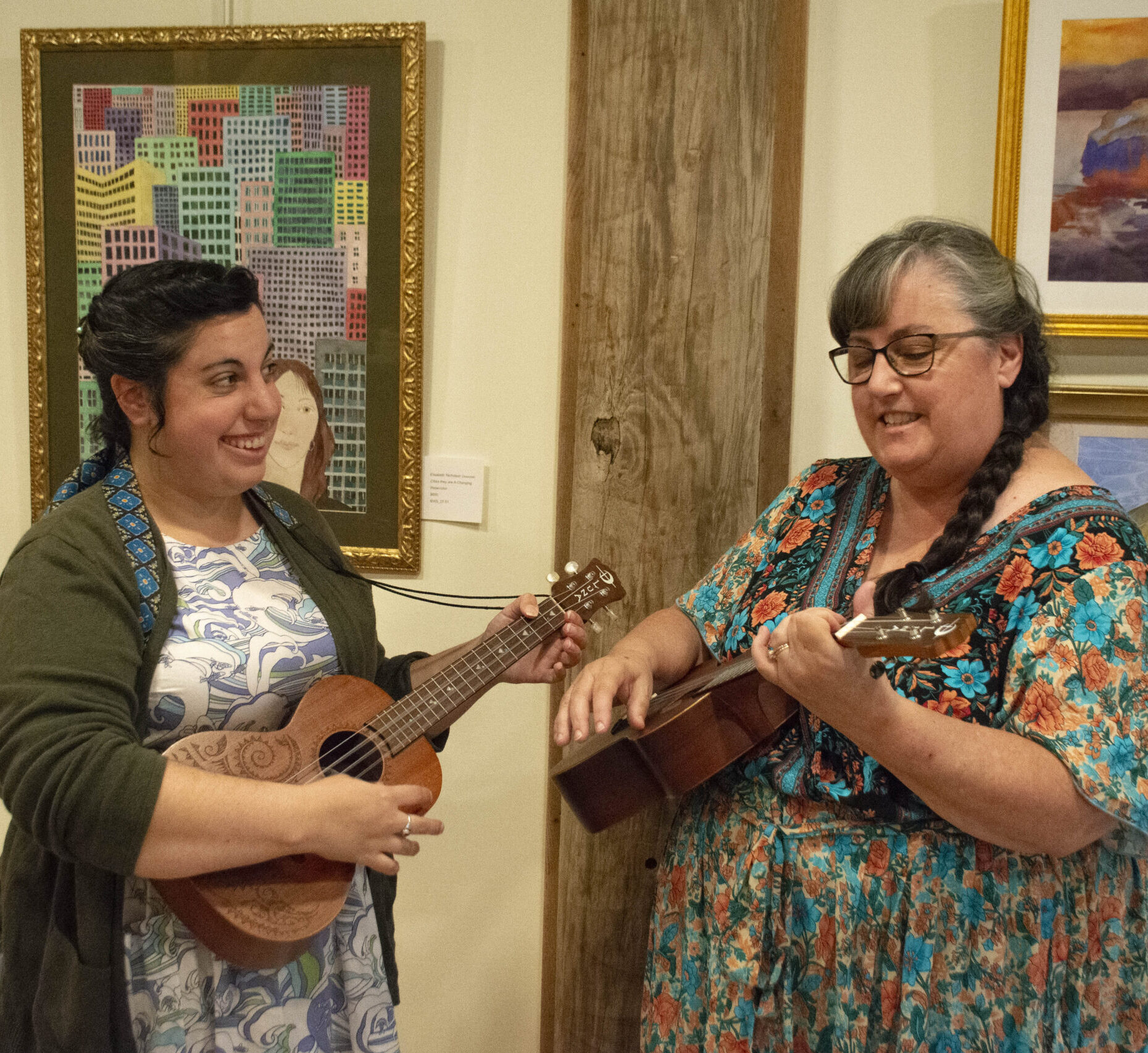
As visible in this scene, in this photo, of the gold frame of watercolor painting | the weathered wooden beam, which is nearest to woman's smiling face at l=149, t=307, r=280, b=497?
the weathered wooden beam

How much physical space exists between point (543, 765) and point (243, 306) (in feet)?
4.23

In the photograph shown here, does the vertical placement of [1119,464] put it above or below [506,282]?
below

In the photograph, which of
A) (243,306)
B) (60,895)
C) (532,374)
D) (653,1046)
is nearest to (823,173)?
(532,374)

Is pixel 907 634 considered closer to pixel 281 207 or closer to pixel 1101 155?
pixel 1101 155

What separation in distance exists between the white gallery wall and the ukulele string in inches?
25.6

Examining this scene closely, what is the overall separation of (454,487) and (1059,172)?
137 cm

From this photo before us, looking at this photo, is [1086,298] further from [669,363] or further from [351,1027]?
[351,1027]

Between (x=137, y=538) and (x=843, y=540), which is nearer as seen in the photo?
(x=137, y=538)

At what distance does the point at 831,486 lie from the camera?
65.2 inches

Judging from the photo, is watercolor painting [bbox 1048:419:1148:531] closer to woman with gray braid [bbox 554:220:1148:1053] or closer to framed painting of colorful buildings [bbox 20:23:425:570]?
woman with gray braid [bbox 554:220:1148:1053]

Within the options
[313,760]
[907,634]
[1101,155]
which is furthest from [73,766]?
[1101,155]

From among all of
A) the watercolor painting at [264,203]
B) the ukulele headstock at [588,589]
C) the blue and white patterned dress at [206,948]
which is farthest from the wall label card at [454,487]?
the blue and white patterned dress at [206,948]

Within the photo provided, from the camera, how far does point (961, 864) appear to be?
1326mm

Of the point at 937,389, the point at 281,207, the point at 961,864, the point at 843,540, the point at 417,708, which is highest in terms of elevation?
the point at 281,207
